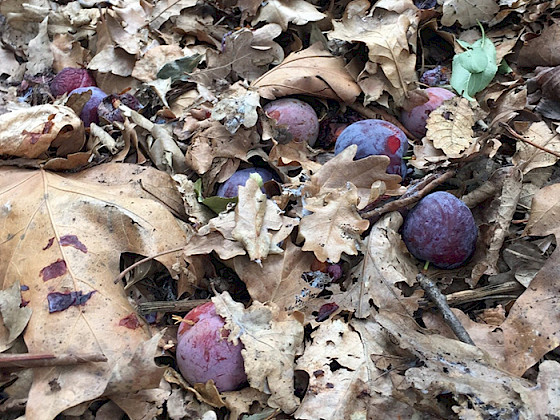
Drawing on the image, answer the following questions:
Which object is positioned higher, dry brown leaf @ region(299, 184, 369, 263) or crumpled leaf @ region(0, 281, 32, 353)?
dry brown leaf @ region(299, 184, 369, 263)

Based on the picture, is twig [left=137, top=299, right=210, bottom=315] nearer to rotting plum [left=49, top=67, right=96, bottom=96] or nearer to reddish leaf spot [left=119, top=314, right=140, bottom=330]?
reddish leaf spot [left=119, top=314, right=140, bottom=330]

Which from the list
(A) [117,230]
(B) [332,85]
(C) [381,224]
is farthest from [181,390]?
(B) [332,85]

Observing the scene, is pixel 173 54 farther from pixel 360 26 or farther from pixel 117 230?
pixel 117 230

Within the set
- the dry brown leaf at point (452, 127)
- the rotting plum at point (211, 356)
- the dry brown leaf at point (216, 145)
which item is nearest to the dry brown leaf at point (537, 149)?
the dry brown leaf at point (452, 127)

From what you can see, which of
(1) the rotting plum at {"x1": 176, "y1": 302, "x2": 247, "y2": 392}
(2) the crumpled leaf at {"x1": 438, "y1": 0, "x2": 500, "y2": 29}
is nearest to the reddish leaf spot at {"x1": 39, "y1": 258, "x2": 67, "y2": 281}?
(1) the rotting plum at {"x1": 176, "y1": 302, "x2": 247, "y2": 392}

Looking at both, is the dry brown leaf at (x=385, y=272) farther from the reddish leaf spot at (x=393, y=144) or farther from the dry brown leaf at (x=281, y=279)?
the reddish leaf spot at (x=393, y=144)

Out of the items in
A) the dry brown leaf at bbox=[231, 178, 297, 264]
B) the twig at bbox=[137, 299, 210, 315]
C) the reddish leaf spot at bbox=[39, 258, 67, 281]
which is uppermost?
the dry brown leaf at bbox=[231, 178, 297, 264]

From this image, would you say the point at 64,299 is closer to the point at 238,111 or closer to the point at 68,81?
the point at 238,111
